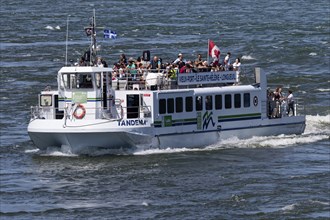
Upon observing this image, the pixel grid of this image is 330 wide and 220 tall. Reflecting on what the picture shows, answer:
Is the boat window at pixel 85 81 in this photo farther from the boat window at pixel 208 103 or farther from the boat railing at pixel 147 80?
the boat window at pixel 208 103

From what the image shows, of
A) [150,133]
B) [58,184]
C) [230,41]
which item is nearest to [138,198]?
[58,184]

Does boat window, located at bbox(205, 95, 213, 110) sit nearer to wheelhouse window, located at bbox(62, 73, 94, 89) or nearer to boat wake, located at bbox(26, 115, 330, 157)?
boat wake, located at bbox(26, 115, 330, 157)

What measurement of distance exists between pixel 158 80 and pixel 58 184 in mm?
7969

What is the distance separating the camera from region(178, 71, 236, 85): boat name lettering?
50312 mm

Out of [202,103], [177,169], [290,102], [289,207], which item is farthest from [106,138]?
[289,207]

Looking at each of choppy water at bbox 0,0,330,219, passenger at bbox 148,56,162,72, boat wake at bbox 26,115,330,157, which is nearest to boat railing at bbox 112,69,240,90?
passenger at bbox 148,56,162,72

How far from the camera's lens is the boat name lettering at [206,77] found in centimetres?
5031

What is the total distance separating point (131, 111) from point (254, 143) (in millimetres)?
5943

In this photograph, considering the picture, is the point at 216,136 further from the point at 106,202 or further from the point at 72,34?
the point at 72,34

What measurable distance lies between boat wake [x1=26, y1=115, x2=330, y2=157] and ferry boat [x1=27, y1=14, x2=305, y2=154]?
159mm

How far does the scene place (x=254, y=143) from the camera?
5200cm

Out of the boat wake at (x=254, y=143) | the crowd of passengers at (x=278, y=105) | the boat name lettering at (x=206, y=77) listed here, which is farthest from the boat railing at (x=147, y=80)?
the crowd of passengers at (x=278, y=105)

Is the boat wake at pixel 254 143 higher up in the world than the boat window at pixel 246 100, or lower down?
lower down

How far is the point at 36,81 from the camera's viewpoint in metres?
73.9
